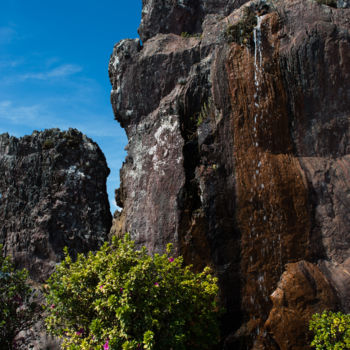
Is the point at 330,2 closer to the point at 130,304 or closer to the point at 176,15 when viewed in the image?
the point at 176,15

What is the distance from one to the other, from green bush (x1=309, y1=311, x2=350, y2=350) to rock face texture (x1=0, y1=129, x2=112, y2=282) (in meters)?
7.39

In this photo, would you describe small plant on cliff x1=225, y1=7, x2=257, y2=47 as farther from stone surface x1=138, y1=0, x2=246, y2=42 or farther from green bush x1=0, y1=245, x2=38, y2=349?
green bush x1=0, y1=245, x2=38, y2=349

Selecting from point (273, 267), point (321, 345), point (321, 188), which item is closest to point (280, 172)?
point (321, 188)

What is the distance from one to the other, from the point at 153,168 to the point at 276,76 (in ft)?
15.0

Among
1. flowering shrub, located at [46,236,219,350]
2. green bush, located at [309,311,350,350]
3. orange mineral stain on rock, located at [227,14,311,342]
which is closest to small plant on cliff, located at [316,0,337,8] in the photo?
orange mineral stain on rock, located at [227,14,311,342]

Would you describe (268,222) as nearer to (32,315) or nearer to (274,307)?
(274,307)

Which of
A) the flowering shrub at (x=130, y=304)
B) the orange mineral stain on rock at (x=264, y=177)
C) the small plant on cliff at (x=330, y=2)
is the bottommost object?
the flowering shrub at (x=130, y=304)

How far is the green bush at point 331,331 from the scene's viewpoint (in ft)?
29.3

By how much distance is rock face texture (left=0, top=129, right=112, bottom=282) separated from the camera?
44.6ft

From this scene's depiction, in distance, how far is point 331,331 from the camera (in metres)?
9.16

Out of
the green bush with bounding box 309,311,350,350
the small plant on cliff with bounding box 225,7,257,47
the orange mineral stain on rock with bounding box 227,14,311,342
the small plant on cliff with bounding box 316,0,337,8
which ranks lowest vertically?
the green bush with bounding box 309,311,350,350

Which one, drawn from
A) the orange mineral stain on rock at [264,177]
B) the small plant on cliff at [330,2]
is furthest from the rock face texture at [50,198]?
the small plant on cliff at [330,2]

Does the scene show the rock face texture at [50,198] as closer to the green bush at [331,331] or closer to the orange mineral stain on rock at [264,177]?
the orange mineral stain on rock at [264,177]

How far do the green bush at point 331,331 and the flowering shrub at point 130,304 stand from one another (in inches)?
93.9
